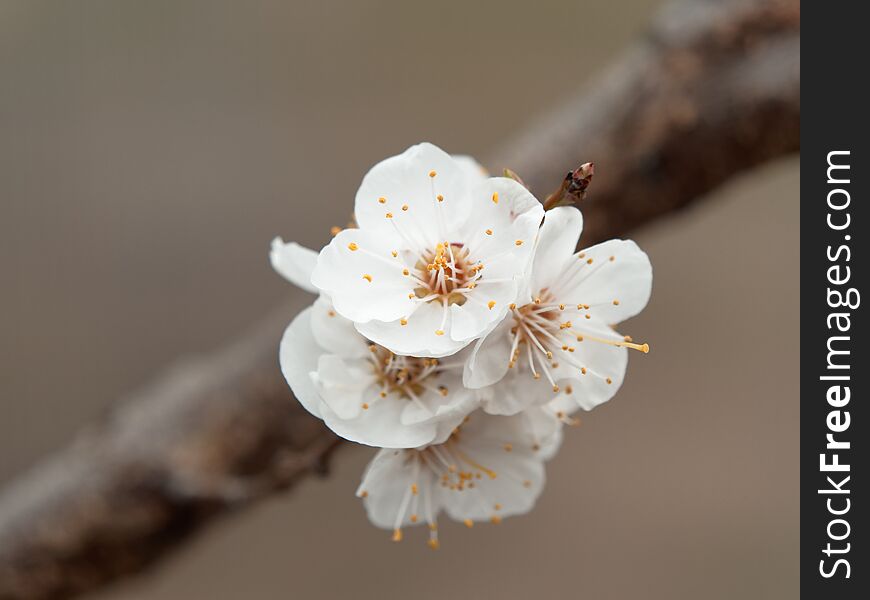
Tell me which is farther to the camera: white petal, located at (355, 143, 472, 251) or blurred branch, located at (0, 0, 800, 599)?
blurred branch, located at (0, 0, 800, 599)

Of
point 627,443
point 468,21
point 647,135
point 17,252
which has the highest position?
point 468,21

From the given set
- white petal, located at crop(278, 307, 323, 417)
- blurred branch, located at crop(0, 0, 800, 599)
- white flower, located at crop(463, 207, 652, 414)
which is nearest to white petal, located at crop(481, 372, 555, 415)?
white flower, located at crop(463, 207, 652, 414)

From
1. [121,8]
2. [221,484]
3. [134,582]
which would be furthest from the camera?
[121,8]

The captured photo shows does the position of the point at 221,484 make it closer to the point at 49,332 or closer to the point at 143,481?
the point at 143,481

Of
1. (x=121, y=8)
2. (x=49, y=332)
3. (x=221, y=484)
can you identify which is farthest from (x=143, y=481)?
(x=121, y=8)

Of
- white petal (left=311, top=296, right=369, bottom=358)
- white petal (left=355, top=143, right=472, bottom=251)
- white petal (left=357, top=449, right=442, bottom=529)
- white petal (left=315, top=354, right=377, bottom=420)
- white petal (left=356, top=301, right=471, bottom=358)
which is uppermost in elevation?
white petal (left=355, top=143, right=472, bottom=251)

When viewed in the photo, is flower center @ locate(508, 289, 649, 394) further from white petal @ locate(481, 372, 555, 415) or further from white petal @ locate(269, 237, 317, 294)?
white petal @ locate(269, 237, 317, 294)

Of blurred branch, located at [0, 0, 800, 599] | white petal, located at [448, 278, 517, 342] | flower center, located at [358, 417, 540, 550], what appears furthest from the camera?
blurred branch, located at [0, 0, 800, 599]

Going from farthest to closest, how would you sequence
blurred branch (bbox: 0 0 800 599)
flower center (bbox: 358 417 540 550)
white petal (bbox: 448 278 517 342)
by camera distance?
blurred branch (bbox: 0 0 800 599) < flower center (bbox: 358 417 540 550) < white petal (bbox: 448 278 517 342)
